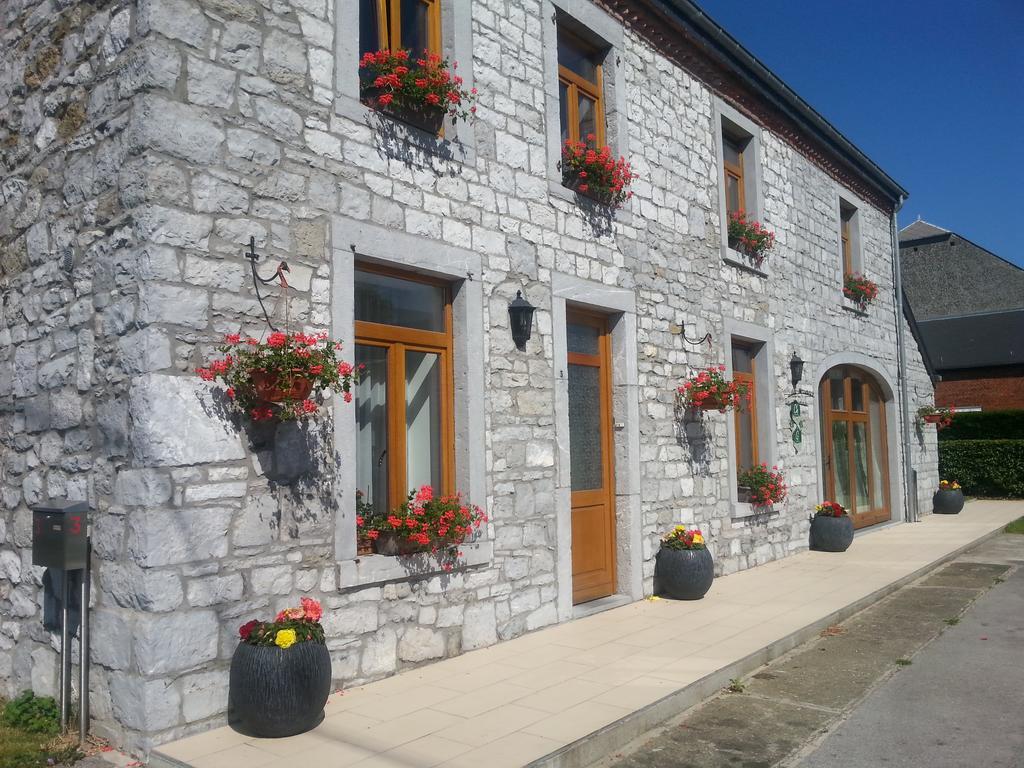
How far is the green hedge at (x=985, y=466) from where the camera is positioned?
18.2 metres

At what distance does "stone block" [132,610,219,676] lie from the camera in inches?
154

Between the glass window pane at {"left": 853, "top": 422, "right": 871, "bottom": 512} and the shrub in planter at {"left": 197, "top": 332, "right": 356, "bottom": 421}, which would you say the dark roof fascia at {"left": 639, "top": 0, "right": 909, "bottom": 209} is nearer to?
the glass window pane at {"left": 853, "top": 422, "right": 871, "bottom": 512}

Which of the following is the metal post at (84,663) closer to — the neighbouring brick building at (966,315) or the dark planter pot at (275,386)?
the dark planter pot at (275,386)

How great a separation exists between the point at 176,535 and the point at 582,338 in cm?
405

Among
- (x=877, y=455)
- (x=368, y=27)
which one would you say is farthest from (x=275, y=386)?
(x=877, y=455)

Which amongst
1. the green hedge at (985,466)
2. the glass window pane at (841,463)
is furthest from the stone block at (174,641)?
the green hedge at (985,466)

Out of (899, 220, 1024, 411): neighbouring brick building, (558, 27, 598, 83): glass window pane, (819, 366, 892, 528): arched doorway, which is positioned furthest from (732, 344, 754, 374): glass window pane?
(899, 220, 1024, 411): neighbouring brick building

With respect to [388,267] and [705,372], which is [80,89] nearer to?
[388,267]

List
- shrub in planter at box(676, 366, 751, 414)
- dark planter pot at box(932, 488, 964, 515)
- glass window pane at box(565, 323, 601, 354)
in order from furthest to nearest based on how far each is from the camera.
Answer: dark planter pot at box(932, 488, 964, 515) < shrub in planter at box(676, 366, 751, 414) < glass window pane at box(565, 323, 601, 354)

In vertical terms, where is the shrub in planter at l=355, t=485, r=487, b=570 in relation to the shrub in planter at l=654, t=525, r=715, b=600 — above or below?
above

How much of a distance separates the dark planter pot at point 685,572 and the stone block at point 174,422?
435 centimetres

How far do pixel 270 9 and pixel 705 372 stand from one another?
5184mm

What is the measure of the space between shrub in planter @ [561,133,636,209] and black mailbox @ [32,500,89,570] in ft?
14.7

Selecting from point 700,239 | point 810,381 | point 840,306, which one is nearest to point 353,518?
point 700,239
